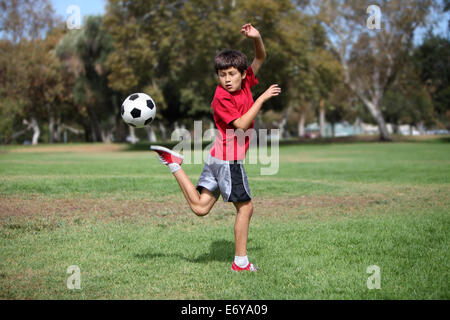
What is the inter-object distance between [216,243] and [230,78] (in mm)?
2270

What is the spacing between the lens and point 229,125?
14.4ft

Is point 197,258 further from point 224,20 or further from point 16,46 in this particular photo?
point 16,46

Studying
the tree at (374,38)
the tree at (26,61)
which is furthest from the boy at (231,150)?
the tree at (26,61)

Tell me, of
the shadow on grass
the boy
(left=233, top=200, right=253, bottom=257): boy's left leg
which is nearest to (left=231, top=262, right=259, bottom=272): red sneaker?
the boy

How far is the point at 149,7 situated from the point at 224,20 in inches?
255

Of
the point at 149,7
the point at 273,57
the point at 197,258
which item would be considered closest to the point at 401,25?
the point at 273,57

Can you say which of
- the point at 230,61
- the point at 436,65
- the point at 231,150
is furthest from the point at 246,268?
the point at 436,65

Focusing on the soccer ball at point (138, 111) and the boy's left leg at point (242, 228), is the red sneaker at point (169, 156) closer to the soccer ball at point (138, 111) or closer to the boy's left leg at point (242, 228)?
the boy's left leg at point (242, 228)

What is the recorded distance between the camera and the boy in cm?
439

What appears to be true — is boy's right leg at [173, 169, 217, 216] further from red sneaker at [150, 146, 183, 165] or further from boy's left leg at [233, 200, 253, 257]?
boy's left leg at [233, 200, 253, 257]

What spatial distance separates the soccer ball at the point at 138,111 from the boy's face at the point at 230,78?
1.99 meters

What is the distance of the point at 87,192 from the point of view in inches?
382

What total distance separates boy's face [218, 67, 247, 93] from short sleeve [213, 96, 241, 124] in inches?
4.7

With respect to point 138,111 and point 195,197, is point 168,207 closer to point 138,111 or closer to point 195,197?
point 138,111
